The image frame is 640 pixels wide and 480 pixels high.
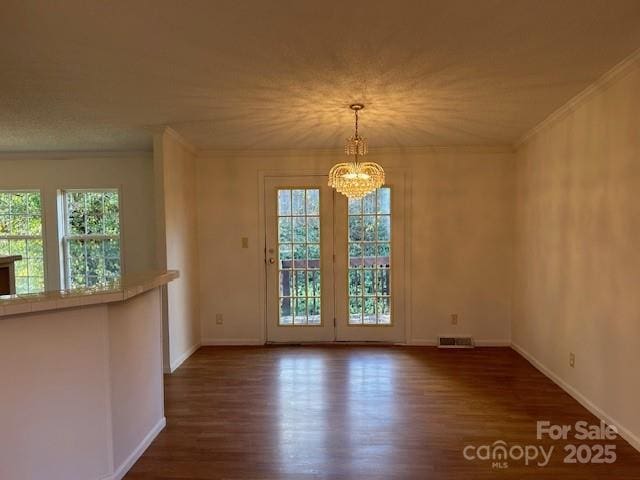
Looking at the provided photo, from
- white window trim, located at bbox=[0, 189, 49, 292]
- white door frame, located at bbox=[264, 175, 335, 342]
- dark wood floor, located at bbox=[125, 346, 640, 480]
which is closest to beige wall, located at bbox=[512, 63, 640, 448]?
dark wood floor, located at bbox=[125, 346, 640, 480]

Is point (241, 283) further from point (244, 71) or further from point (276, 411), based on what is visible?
point (244, 71)

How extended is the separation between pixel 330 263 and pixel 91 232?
2.96 metres

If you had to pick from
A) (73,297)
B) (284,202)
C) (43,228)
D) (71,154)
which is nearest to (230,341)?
(284,202)

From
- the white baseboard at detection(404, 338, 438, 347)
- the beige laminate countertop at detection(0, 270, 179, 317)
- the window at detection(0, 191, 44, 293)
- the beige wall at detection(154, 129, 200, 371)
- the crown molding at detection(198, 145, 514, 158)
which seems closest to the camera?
the beige laminate countertop at detection(0, 270, 179, 317)

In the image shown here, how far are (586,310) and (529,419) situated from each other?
885mm

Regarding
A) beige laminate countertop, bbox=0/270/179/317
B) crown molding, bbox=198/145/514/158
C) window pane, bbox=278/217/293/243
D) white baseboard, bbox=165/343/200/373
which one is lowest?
white baseboard, bbox=165/343/200/373

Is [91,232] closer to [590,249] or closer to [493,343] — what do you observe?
[493,343]

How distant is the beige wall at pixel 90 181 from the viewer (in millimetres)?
4508

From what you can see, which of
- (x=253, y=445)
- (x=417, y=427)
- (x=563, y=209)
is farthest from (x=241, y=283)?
(x=563, y=209)

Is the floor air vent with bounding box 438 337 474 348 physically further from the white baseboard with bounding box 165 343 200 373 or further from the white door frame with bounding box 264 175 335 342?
the white baseboard with bounding box 165 343 200 373

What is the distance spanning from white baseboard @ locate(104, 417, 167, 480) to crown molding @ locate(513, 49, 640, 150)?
3.54m

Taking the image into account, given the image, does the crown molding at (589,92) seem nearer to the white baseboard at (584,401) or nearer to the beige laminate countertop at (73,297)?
the white baseboard at (584,401)

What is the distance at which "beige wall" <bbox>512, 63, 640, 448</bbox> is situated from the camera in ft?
7.39

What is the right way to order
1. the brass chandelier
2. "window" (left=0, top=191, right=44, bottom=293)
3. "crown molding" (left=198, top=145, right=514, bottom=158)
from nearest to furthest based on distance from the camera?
the brass chandelier, "crown molding" (left=198, top=145, right=514, bottom=158), "window" (left=0, top=191, right=44, bottom=293)
